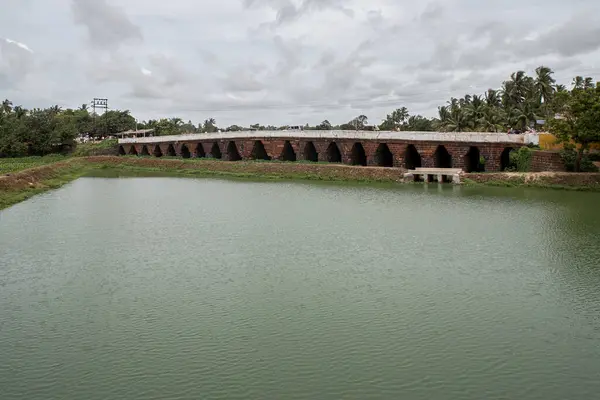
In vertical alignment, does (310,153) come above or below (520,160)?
above

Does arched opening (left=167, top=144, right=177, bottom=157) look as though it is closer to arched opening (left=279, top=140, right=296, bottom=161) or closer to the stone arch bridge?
the stone arch bridge

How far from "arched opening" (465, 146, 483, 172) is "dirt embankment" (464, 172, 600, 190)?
2.70 m

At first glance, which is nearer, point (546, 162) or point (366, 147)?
point (546, 162)

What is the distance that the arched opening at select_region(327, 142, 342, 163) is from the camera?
4247 cm

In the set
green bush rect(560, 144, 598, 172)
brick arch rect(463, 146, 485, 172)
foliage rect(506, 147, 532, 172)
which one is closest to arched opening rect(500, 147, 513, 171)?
foliage rect(506, 147, 532, 172)

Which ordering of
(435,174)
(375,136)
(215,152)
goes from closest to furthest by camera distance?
(435,174) → (375,136) → (215,152)

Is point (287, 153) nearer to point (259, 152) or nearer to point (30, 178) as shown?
point (259, 152)

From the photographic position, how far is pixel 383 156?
1578 inches

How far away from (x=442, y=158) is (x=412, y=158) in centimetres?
205

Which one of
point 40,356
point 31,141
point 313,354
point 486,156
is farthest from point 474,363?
point 31,141

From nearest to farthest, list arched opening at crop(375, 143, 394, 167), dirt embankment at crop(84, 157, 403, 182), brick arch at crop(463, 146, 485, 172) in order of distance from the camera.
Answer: brick arch at crop(463, 146, 485, 172) → dirt embankment at crop(84, 157, 403, 182) → arched opening at crop(375, 143, 394, 167)

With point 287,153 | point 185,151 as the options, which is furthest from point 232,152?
point 185,151

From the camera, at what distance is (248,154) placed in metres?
47.5

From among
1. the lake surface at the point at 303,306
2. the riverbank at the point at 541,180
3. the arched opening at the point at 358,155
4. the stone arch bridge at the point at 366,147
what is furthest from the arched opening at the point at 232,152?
the lake surface at the point at 303,306
